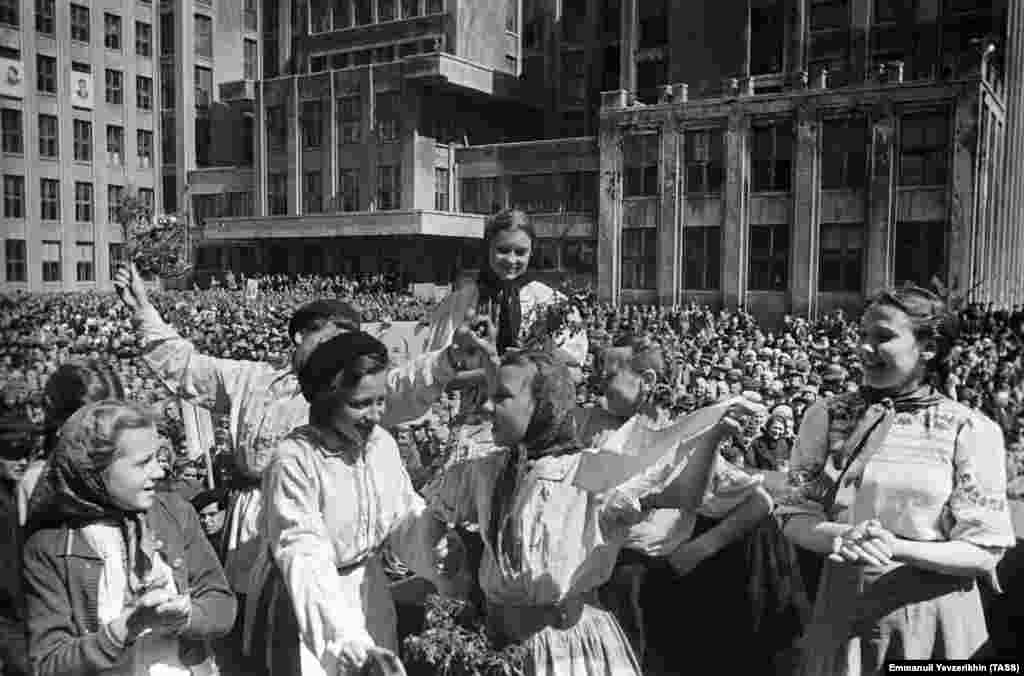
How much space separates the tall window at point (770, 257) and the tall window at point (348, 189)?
2028 cm

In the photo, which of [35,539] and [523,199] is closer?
[35,539]

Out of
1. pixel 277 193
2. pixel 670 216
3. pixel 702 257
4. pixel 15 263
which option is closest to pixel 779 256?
pixel 702 257

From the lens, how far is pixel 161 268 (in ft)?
16.3

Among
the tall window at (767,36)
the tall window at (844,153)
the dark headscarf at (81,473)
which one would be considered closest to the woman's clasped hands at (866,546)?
the dark headscarf at (81,473)

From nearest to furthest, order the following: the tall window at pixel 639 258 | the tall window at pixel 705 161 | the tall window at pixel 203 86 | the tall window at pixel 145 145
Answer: the tall window at pixel 145 145
the tall window at pixel 705 161
the tall window at pixel 639 258
the tall window at pixel 203 86

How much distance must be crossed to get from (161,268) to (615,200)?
31719 millimetres

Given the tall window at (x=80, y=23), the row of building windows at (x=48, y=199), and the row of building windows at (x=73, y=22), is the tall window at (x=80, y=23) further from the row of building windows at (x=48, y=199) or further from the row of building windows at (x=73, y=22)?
the row of building windows at (x=48, y=199)

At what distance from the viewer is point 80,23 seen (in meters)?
10.1

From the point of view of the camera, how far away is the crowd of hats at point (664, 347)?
8.16m

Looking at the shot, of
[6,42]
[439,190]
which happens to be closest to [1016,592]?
[6,42]

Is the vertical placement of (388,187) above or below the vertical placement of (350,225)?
above

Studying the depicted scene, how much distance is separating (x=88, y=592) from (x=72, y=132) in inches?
457

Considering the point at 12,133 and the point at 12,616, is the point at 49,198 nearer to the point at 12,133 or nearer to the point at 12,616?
the point at 12,133

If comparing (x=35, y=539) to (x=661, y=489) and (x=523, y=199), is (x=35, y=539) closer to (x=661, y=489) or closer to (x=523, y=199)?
(x=661, y=489)
